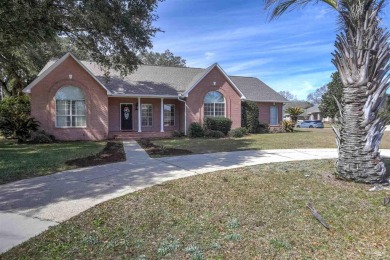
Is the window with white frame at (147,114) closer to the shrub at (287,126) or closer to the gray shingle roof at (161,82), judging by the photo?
the gray shingle roof at (161,82)

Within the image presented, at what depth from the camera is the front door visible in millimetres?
22078

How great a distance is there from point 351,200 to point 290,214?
4.55 feet

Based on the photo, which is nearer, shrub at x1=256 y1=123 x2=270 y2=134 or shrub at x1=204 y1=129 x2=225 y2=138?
shrub at x1=204 y1=129 x2=225 y2=138

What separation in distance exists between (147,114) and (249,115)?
8295 mm

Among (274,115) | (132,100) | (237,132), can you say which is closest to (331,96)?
(274,115)

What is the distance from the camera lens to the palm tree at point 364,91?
6.19 meters

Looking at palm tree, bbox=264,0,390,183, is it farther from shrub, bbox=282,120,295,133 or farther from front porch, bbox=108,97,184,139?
shrub, bbox=282,120,295,133

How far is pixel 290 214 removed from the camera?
4.75 meters

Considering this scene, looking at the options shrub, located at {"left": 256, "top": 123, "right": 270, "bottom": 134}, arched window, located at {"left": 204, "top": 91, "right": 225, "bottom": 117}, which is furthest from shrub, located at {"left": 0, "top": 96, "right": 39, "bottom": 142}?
shrub, located at {"left": 256, "top": 123, "right": 270, "bottom": 134}

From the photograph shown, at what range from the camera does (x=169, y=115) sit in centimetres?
2341

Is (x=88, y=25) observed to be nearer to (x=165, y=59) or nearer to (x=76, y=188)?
(x=76, y=188)

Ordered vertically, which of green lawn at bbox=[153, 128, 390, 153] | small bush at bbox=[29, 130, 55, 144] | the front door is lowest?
green lawn at bbox=[153, 128, 390, 153]

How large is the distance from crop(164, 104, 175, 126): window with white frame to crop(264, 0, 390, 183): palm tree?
57.7 feet

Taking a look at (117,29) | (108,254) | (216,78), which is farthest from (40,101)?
(108,254)
